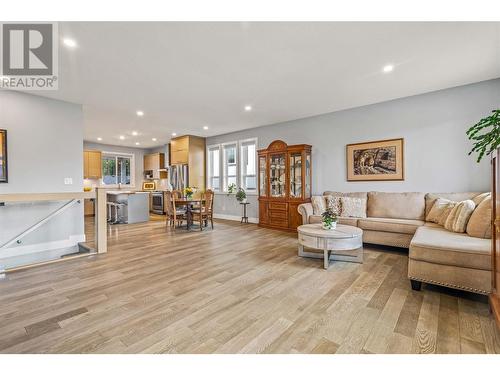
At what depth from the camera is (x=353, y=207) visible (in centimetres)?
455

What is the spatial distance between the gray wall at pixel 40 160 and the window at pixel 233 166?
3930 millimetres

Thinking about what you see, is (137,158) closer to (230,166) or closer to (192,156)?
(192,156)

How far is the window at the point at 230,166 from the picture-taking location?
294 inches

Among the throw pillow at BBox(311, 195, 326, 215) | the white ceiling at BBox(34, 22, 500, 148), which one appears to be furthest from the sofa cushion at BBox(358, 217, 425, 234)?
the white ceiling at BBox(34, 22, 500, 148)

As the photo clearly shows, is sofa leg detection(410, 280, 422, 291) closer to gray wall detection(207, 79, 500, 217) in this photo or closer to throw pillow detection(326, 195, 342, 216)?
throw pillow detection(326, 195, 342, 216)

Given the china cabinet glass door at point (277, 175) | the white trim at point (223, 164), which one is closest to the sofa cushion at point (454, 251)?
the china cabinet glass door at point (277, 175)

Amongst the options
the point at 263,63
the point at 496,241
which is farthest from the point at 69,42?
the point at 496,241

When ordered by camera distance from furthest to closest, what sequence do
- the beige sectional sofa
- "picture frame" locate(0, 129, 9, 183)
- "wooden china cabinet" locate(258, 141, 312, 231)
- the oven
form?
1. the oven
2. "wooden china cabinet" locate(258, 141, 312, 231)
3. "picture frame" locate(0, 129, 9, 183)
4. the beige sectional sofa

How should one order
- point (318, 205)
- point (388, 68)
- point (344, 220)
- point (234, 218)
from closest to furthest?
point (388, 68) < point (344, 220) < point (318, 205) < point (234, 218)

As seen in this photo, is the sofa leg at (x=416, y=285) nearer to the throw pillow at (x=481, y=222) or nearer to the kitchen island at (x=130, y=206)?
the throw pillow at (x=481, y=222)

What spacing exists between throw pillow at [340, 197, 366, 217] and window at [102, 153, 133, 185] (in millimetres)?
8706

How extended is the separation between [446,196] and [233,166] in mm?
5263

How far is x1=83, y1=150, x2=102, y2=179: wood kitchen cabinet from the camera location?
8.47 m
